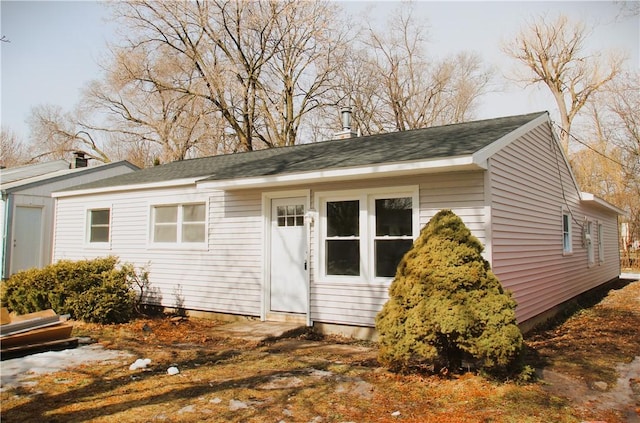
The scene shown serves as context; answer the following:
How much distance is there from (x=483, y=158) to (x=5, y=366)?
264 inches

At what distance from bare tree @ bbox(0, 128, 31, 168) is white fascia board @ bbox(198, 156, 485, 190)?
31359mm

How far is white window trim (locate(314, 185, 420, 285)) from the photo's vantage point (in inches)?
281

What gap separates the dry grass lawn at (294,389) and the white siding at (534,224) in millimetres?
1301

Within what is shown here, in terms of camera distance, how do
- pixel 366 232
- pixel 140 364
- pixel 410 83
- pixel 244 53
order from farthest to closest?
pixel 410 83, pixel 244 53, pixel 366 232, pixel 140 364

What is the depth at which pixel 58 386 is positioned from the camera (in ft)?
16.3

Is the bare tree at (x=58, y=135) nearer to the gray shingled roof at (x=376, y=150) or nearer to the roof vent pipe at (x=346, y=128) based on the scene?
the gray shingled roof at (x=376, y=150)

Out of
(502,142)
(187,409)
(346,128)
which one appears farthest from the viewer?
(346,128)

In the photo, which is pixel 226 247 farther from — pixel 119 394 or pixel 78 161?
pixel 78 161

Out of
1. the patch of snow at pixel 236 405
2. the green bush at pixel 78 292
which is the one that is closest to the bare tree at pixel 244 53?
the green bush at pixel 78 292

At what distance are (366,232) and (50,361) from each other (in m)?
4.81

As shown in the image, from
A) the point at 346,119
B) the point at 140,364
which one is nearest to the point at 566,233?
the point at 346,119

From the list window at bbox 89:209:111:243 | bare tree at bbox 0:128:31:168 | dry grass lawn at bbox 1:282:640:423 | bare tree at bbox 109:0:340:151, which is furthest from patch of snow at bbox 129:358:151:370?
bare tree at bbox 0:128:31:168

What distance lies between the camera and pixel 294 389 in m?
4.86

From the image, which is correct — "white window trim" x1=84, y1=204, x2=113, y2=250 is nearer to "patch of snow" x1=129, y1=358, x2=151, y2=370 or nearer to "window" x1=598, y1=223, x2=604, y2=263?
"patch of snow" x1=129, y1=358, x2=151, y2=370
